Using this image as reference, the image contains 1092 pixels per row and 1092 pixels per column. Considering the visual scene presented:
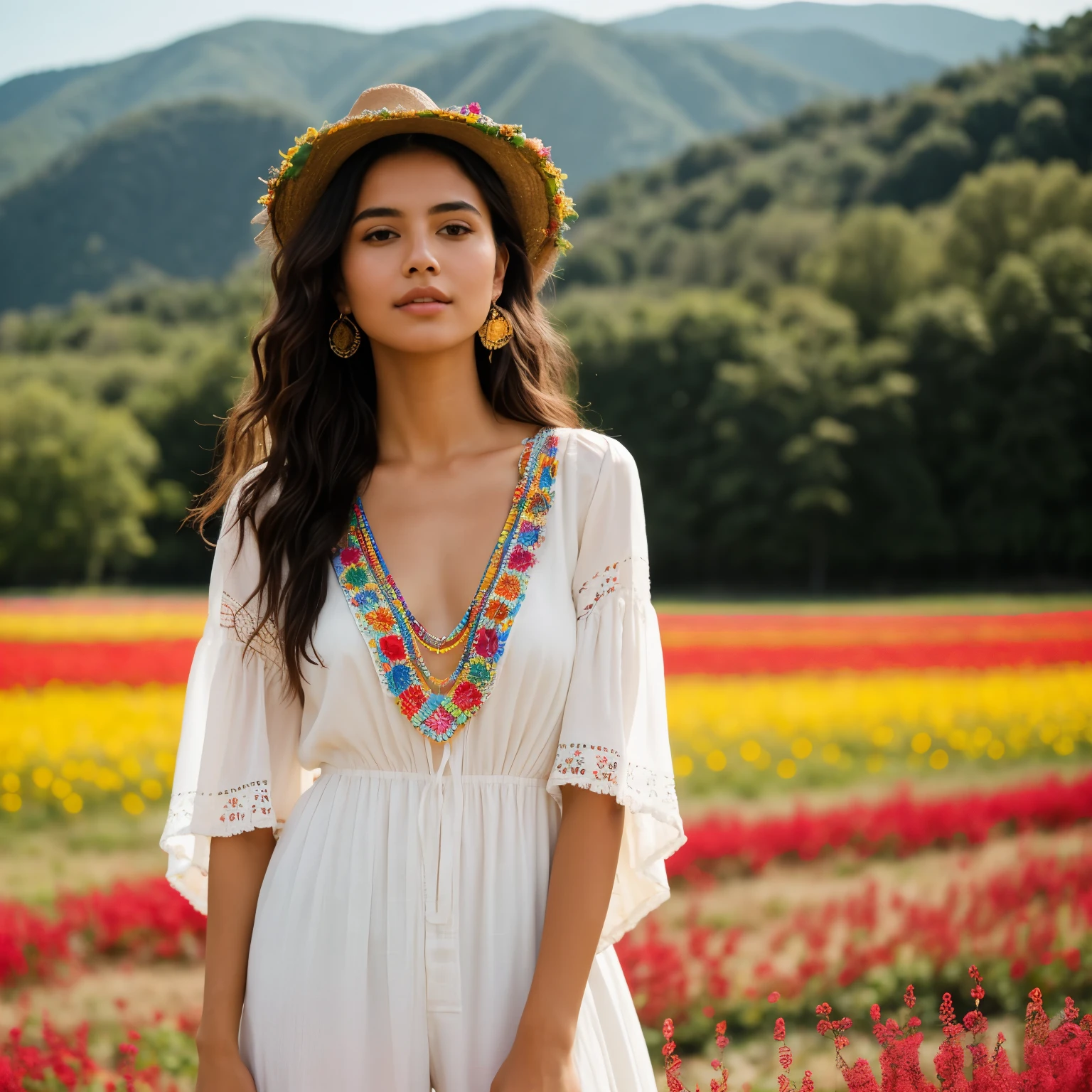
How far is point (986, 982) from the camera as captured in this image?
15.7 ft

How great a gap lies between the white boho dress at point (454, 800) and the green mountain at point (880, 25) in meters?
11.7

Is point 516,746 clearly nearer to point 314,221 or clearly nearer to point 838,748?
point 314,221

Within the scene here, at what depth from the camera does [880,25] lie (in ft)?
223

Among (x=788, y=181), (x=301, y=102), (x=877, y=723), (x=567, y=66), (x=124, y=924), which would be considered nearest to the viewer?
(x=124, y=924)

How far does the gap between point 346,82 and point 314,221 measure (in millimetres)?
133039

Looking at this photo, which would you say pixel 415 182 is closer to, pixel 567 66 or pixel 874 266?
pixel 874 266

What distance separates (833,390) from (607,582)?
36.4 meters

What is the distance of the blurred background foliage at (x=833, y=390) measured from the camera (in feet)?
99.6

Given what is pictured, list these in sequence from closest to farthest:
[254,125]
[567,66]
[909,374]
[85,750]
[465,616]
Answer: [465,616], [85,750], [909,374], [254,125], [567,66]

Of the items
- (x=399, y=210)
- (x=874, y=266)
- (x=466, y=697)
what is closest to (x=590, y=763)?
(x=466, y=697)

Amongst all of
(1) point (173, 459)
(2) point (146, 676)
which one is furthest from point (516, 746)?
(1) point (173, 459)

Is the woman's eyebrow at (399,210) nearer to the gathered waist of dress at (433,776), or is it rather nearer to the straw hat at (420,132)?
the straw hat at (420,132)

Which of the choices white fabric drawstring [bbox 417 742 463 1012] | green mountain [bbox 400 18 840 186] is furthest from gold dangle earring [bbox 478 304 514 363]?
green mountain [bbox 400 18 840 186]

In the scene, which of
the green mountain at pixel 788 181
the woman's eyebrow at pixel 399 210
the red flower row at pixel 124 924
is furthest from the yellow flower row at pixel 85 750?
the green mountain at pixel 788 181
